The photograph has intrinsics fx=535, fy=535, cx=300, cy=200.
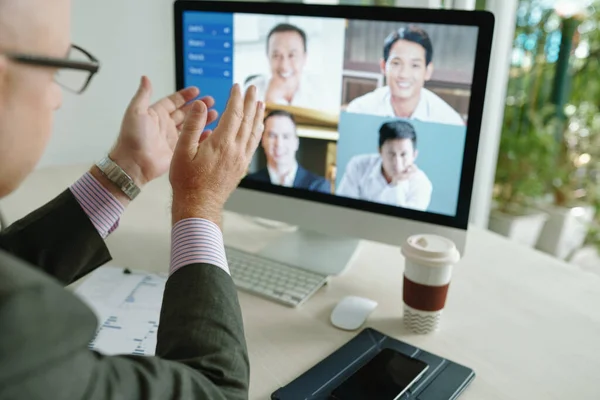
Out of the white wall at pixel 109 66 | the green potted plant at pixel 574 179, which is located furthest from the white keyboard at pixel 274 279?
the green potted plant at pixel 574 179

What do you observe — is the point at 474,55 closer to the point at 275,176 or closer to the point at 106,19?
the point at 275,176

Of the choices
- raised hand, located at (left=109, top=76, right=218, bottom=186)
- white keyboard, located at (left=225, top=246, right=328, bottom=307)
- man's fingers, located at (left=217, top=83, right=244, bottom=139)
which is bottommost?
white keyboard, located at (left=225, top=246, right=328, bottom=307)

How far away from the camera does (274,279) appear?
1.04 metres

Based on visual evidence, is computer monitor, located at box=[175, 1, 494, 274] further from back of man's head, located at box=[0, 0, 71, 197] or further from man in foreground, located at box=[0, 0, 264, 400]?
back of man's head, located at box=[0, 0, 71, 197]

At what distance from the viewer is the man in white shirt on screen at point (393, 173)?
98cm

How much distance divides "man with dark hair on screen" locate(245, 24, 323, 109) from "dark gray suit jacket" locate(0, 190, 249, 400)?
51cm

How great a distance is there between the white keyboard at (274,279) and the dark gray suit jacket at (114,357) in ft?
1.16

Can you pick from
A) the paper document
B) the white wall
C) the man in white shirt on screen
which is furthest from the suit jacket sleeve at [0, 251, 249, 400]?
the white wall

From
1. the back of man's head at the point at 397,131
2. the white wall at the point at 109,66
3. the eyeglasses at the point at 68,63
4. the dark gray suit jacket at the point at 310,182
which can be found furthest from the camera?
the white wall at the point at 109,66

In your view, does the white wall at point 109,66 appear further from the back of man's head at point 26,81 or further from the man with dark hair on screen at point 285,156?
the back of man's head at point 26,81

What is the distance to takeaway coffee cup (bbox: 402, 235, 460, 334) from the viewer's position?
86 centimetres

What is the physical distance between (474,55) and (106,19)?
126 cm

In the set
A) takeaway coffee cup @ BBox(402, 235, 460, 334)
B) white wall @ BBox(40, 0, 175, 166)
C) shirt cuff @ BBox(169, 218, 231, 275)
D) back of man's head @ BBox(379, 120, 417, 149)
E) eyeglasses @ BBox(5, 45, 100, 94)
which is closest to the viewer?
eyeglasses @ BBox(5, 45, 100, 94)

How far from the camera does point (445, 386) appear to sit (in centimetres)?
75
